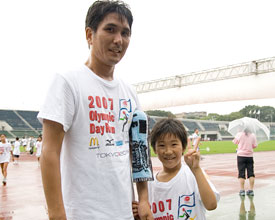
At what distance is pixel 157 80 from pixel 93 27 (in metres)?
13.9

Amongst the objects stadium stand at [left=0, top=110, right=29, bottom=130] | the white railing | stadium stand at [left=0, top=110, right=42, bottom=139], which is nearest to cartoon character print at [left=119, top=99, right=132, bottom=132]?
the white railing

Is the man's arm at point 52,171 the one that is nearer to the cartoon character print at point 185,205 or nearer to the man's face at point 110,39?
the man's face at point 110,39

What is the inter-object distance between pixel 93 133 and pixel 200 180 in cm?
84

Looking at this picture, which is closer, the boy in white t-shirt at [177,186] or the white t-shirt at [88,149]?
the white t-shirt at [88,149]

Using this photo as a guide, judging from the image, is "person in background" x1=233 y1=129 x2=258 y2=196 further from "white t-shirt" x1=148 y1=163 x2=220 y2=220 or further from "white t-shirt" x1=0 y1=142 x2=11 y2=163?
"white t-shirt" x1=0 y1=142 x2=11 y2=163

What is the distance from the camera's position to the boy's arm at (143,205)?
5.89ft

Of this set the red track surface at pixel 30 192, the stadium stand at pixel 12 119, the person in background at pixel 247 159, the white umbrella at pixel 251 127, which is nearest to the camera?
the red track surface at pixel 30 192

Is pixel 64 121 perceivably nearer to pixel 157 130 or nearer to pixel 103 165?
pixel 103 165

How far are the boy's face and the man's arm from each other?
97 cm

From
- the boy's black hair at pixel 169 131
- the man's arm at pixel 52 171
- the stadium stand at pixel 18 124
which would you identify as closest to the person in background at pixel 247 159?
the boy's black hair at pixel 169 131

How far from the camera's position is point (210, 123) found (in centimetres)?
7450

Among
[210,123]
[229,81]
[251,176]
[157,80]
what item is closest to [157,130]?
[251,176]

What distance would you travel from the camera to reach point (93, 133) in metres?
1.61

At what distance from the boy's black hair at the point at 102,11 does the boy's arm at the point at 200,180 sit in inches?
36.3
